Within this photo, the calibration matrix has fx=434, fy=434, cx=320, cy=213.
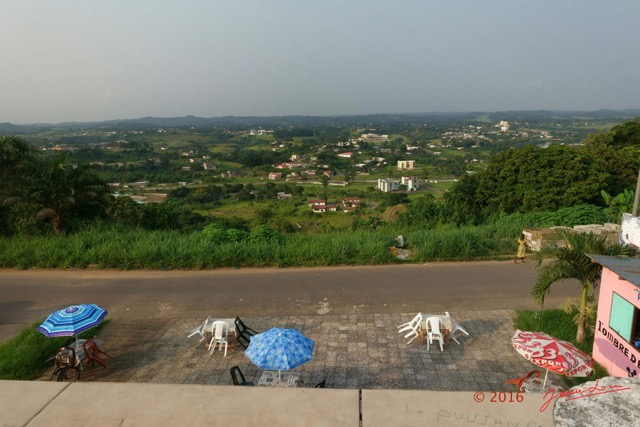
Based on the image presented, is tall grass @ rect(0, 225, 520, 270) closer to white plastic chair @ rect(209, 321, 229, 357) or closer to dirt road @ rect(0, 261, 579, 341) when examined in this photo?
dirt road @ rect(0, 261, 579, 341)

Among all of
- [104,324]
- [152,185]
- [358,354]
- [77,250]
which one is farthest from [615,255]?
[152,185]

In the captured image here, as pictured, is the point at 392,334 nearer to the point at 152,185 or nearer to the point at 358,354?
the point at 358,354

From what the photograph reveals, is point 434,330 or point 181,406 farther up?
point 181,406

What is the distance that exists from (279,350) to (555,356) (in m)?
3.22

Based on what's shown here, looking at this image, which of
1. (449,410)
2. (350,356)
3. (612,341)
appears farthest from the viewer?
(350,356)

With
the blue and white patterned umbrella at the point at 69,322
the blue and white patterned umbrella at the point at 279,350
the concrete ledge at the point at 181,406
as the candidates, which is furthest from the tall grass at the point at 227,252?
the concrete ledge at the point at 181,406

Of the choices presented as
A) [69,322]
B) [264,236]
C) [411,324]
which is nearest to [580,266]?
[411,324]

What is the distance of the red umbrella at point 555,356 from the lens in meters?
4.93

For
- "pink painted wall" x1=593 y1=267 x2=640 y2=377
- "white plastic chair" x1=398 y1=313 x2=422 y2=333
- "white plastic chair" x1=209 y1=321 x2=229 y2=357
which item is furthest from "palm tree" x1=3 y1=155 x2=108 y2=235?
"pink painted wall" x1=593 y1=267 x2=640 y2=377

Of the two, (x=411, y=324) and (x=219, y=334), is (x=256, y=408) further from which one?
(x=411, y=324)

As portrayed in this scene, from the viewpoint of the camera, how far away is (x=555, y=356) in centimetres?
500

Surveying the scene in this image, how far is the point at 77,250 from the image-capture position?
1130 centimetres

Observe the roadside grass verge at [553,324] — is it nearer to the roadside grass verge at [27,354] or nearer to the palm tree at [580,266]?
the palm tree at [580,266]

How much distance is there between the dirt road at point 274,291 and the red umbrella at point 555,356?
10.0ft
